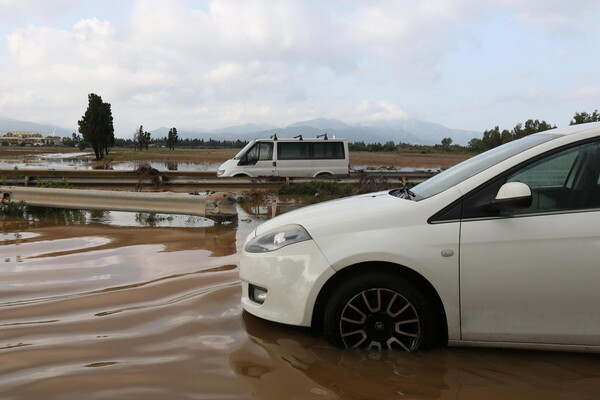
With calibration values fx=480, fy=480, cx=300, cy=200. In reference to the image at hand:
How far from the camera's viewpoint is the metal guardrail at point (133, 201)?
324 inches

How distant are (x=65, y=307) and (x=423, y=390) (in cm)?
314

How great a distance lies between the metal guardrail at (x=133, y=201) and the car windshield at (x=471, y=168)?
4.72 meters

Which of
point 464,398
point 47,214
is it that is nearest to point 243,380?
point 464,398

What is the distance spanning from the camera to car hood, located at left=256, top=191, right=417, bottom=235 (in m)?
3.42

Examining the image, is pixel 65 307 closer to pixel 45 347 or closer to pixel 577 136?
pixel 45 347

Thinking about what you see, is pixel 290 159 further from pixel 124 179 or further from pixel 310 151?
pixel 124 179

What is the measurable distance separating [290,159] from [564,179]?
15.3m

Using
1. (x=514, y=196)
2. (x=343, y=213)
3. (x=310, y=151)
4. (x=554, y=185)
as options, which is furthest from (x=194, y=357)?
(x=310, y=151)

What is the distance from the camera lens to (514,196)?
3039 millimetres

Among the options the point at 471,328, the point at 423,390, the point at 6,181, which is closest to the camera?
the point at 423,390

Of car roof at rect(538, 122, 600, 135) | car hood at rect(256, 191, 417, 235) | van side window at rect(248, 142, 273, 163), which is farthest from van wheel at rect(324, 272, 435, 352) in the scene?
van side window at rect(248, 142, 273, 163)

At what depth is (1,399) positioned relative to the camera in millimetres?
2738

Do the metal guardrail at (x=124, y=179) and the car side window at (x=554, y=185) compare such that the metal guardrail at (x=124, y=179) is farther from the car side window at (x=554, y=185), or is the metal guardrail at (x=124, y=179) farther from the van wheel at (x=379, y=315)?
the car side window at (x=554, y=185)

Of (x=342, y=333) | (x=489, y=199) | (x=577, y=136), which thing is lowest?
(x=342, y=333)
